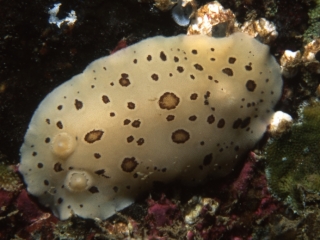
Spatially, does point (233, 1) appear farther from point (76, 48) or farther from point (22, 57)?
point (22, 57)

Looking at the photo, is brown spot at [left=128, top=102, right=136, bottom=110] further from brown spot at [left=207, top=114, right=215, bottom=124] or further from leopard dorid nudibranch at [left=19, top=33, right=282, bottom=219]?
brown spot at [left=207, top=114, right=215, bottom=124]

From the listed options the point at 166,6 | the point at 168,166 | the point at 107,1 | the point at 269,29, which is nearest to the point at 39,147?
the point at 168,166

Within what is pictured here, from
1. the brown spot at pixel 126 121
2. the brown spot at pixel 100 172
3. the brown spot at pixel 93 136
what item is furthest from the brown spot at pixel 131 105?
the brown spot at pixel 100 172

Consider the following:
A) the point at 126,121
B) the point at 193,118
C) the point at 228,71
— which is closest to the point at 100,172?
the point at 126,121

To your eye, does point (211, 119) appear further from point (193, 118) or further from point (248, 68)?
point (248, 68)

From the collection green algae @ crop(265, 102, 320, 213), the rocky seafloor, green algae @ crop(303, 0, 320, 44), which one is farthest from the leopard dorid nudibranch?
green algae @ crop(303, 0, 320, 44)

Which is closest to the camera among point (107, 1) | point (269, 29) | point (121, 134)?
point (121, 134)
